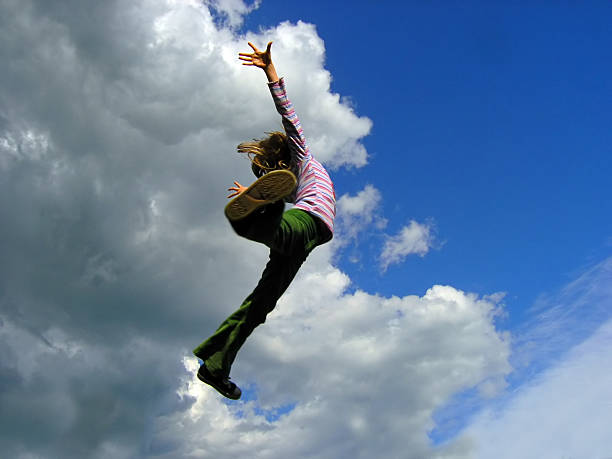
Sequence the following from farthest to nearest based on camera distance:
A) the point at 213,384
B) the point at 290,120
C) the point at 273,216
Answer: the point at 290,120 → the point at 213,384 → the point at 273,216

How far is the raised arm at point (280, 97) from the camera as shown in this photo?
20.0 ft

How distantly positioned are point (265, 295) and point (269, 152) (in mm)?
2000

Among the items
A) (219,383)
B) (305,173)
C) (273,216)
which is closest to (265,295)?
(219,383)

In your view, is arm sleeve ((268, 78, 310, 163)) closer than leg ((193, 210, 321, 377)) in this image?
No

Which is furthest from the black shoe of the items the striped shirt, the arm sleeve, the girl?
the arm sleeve

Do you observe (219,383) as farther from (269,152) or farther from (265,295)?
(269,152)

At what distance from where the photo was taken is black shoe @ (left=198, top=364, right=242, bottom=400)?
563cm

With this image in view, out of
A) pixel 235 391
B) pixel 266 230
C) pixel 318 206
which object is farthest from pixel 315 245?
pixel 235 391

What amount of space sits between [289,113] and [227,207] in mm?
2103

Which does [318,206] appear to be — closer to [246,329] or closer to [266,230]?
[266,230]

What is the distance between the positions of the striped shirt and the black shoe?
197 cm

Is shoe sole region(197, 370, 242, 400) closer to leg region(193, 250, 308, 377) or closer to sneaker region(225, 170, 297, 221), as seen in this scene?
leg region(193, 250, 308, 377)

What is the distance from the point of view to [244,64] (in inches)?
239

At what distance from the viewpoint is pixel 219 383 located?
5.67 m
